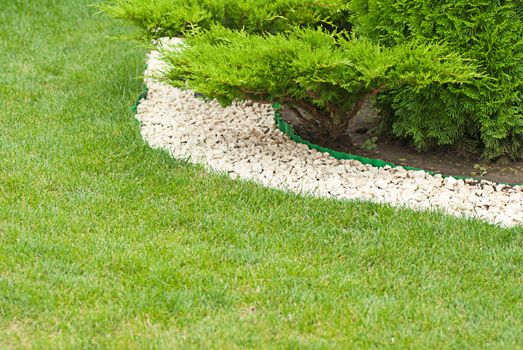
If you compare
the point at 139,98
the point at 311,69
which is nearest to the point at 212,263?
the point at 311,69

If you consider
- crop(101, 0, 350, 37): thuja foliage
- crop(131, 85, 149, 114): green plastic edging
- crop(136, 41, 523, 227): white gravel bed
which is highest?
crop(101, 0, 350, 37): thuja foliage

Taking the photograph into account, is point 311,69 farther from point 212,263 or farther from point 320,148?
point 212,263

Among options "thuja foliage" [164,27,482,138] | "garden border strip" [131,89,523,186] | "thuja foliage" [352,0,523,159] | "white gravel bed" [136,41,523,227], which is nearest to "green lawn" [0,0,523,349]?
"white gravel bed" [136,41,523,227]

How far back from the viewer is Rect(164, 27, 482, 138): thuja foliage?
5051 mm

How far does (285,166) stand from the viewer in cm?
562

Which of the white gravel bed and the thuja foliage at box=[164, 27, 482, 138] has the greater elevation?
the thuja foliage at box=[164, 27, 482, 138]

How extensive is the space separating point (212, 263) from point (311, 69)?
1505 millimetres

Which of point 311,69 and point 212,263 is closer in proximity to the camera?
point 212,263

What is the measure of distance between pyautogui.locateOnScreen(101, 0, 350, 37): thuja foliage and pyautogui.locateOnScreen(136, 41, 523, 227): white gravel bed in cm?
70

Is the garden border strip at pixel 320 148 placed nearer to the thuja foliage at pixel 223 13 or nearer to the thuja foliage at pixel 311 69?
the thuja foliage at pixel 311 69

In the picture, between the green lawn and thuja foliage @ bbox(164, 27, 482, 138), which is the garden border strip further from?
the green lawn

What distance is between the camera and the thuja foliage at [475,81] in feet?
17.6

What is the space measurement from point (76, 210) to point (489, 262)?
238cm

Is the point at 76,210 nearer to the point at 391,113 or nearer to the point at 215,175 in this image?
the point at 215,175
